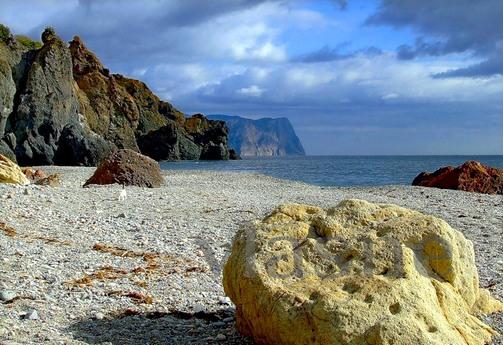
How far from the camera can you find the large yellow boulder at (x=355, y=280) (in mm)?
4922

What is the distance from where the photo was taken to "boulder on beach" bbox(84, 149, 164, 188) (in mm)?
22219

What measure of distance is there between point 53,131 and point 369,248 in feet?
191

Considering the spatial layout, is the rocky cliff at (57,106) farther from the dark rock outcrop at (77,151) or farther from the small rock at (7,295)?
the small rock at (7,295)

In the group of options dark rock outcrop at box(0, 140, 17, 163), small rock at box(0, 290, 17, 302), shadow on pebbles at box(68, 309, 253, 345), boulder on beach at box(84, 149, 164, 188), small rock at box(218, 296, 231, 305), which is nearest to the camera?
shadow on pebbles at box(68, 309, 253, 345)

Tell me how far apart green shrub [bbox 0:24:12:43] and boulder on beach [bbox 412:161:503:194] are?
5082 cm

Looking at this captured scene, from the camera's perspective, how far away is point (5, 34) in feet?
208

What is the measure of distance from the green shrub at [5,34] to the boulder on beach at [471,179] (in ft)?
167

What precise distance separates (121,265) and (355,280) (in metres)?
4.62

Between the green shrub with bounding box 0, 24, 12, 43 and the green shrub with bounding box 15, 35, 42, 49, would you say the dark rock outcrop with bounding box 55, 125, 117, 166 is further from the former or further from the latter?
the green shrub with bounding box 15, 35, 42, 49

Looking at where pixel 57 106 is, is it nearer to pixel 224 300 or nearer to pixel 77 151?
pixel 77 151

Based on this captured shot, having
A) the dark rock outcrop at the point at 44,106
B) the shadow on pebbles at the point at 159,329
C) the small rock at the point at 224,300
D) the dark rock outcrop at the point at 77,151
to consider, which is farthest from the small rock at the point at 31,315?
the dark rock outcrop at the point at 77,151

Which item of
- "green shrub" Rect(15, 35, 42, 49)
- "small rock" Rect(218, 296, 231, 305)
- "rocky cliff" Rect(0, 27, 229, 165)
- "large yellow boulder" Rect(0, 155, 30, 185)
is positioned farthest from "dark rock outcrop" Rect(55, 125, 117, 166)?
"small rock" Rect(218, 296, 231, 305)

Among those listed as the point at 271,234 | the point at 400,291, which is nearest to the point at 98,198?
the point at 271,234

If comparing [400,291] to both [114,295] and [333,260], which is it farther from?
[114,295]
